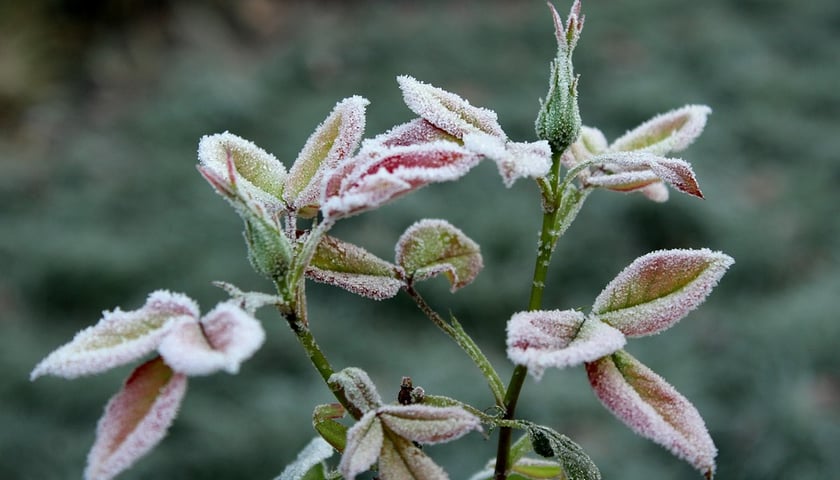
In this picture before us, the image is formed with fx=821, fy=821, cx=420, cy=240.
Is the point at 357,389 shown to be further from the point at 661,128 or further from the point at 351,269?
the point at 661,128

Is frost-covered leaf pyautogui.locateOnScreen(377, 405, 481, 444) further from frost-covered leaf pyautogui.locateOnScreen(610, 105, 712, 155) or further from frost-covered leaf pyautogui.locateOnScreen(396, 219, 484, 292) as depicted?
frost-covered leaf pyautogui.locateOnScreen(610, 105, 712, 155)

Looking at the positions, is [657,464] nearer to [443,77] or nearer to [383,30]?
[443,77]

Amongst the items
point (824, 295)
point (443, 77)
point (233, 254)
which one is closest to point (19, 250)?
point (233, 254)

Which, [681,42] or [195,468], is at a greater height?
[681,42]

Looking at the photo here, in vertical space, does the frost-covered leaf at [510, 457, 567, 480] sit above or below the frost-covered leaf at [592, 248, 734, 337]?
below

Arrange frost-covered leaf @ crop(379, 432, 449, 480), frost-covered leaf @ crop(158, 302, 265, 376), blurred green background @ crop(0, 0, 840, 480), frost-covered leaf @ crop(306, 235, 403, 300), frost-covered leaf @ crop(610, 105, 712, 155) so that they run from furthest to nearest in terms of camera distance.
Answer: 1. blurred green background @ crop(0, 0, 840, 480)
2. frost-covered leaf @ crop(610, 105, 712, 155)
3. frost-covered leaf @ crop(306, 235, 403, 300)
4. frost-covered leaf @ crop(379, 432, 449, 480)
5. frost-covered leaf @ crop(158, 302, 265, 376)

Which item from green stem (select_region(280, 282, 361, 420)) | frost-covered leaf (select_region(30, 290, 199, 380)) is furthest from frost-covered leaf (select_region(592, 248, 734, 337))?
frost-covered leaf (select_region(30, 290, 199, 380))

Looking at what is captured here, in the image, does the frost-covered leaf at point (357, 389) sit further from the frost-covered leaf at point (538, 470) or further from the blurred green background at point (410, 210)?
the blurred green background at point (410, 210)
